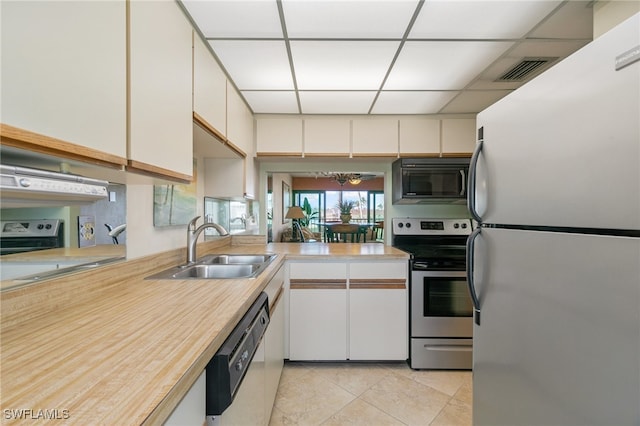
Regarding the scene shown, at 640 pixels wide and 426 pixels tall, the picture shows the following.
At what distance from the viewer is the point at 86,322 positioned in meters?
0.82

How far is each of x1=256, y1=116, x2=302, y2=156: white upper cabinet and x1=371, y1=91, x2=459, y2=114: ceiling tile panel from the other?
0.78 meters

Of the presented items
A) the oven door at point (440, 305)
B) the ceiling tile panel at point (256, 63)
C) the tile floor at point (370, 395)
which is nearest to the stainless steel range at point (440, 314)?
the oven door at point (440, 305)

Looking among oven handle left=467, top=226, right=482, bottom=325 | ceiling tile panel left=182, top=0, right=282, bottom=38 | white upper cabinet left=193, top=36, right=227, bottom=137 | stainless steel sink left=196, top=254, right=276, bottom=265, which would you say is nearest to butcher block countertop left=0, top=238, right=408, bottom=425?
stainless steel sink left=196, top=254, right=276, bottom=265

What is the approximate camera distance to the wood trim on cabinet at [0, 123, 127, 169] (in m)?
0.56

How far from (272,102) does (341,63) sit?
2.73 ft

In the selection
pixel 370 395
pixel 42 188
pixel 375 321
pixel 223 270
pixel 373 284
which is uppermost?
pixel 42 188

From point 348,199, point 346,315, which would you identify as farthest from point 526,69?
point 348,199

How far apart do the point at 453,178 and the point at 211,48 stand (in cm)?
231

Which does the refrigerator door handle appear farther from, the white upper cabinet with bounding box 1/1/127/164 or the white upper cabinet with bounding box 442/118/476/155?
the white upper cabinet with bounding box 442/118/476/155

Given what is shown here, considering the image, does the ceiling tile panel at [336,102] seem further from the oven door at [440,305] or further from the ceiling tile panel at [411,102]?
the oven door at [440,305]

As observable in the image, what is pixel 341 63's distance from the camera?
1778 mm

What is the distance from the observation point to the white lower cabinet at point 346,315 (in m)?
2.21

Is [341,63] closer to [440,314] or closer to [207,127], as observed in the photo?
[207,127]

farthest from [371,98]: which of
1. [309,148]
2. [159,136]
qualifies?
[159,136]
